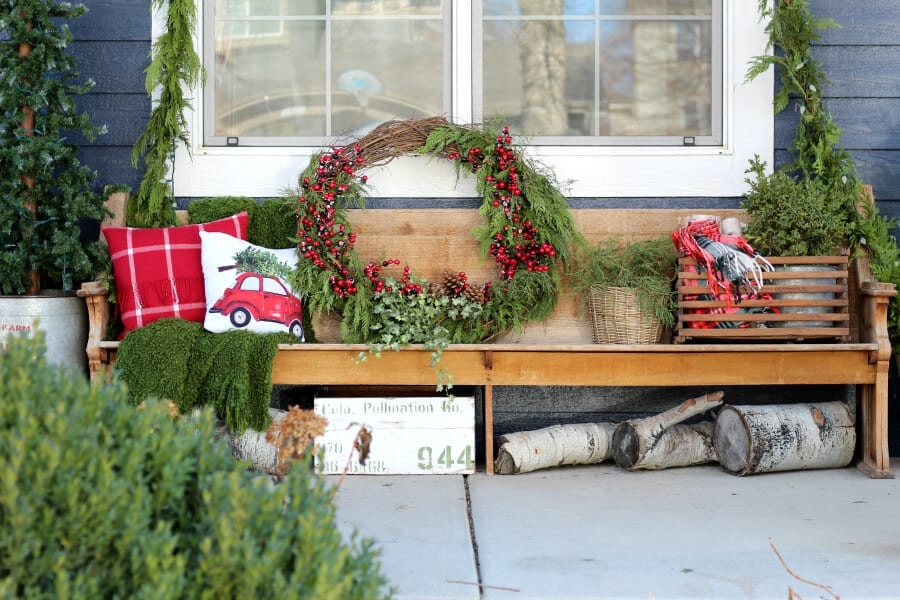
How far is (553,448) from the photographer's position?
371cm

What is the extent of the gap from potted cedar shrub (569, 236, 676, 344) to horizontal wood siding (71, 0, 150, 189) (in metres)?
1.86

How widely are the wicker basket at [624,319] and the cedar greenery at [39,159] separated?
1870mm

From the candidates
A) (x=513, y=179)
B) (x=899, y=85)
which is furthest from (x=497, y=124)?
(x=899, y=85)

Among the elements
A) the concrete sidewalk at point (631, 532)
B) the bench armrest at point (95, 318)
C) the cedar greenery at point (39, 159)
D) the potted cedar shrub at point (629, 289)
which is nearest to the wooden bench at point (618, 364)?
the bench armrest at point (95, 318)

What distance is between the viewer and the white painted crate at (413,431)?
364cm

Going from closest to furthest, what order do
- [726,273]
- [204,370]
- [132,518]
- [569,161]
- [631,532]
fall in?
[132,518]
[631,532]
[204,370]
[726,273]
[569,161]

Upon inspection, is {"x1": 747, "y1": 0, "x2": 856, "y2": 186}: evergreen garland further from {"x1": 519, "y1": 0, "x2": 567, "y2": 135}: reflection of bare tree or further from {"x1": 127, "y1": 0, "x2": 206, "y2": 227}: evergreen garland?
{"x1": 127, "y1": 0, "x2": 206, "y2": 227}: evergreen garland

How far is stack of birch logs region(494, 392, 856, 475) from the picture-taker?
358 centimetres

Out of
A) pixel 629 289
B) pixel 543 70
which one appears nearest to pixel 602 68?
pixel 543 70

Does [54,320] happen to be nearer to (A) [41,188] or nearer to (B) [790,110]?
(A) [41,188]

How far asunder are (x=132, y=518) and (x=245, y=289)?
7.29ft

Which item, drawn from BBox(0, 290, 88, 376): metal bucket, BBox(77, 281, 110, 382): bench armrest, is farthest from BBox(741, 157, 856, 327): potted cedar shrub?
BBox(0, 290, 88, 376): metal bucket

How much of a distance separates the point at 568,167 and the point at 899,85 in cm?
138

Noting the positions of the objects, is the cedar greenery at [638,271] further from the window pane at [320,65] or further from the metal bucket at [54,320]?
the metal bucket at [54,320]
